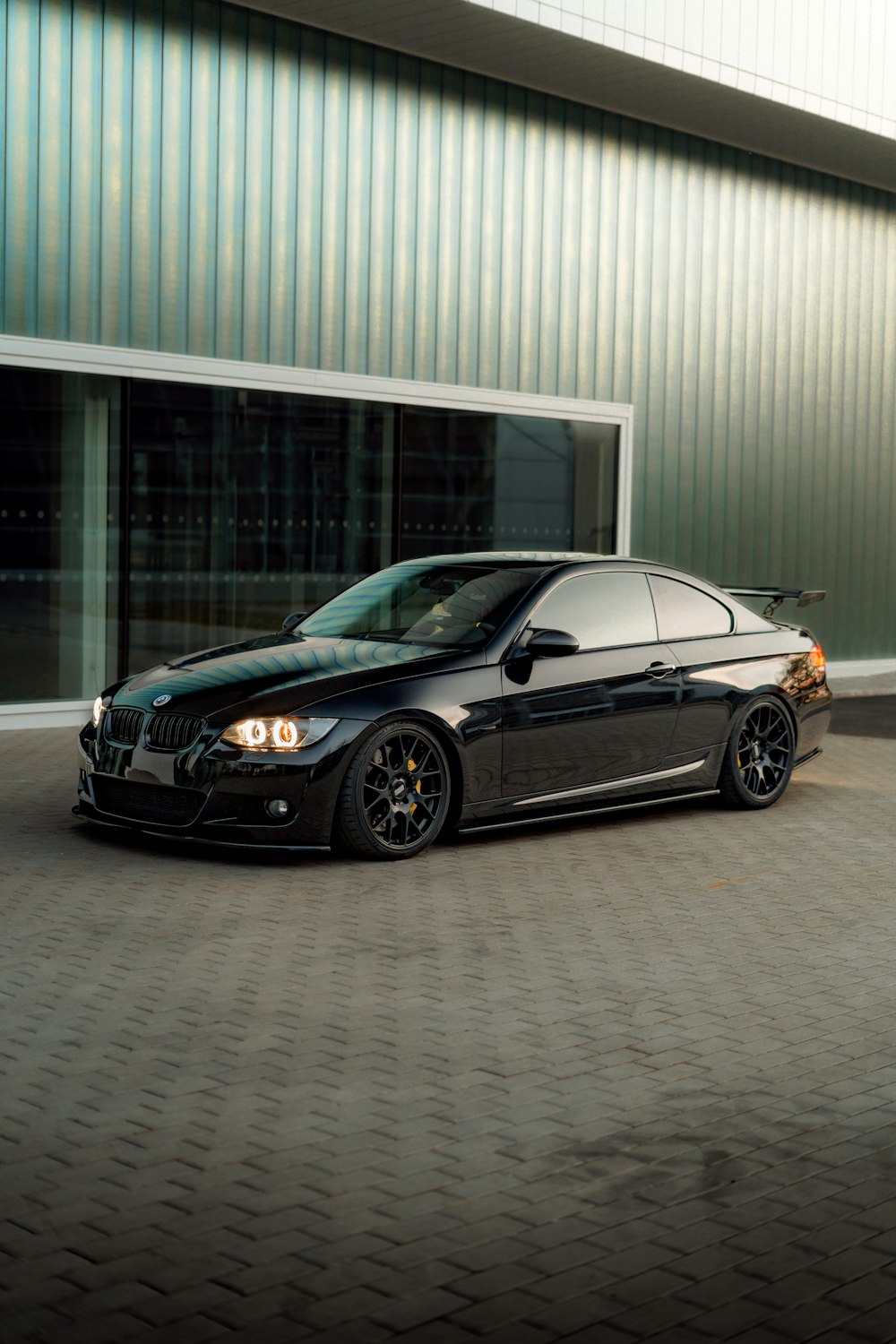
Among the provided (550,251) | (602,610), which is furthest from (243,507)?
(602,610)

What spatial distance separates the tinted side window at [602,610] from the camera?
30.7ft

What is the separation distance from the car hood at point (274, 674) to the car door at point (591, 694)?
0.43 m

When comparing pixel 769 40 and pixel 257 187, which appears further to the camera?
pixel 769 40

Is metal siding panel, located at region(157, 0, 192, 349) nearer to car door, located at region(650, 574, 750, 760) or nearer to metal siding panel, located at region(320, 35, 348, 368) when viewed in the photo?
metal siding panel, located at region(320, 35, 348, 368)

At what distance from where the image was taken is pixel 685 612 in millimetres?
→ 10016

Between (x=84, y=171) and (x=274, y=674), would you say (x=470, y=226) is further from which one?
(x=274, y=674)

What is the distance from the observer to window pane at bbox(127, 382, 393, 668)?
1495 centimetres

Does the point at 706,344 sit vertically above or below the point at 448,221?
below

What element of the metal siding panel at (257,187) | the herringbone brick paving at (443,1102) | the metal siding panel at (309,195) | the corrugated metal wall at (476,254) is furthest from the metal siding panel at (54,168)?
the herringbone brick paving at (443,1102)

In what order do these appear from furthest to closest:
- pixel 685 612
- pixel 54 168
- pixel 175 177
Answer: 1. pixel 175 177
2. pixel 54 168
3. pixel 685 612

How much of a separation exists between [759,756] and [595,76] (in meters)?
9.58

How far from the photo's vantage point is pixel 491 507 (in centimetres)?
1780

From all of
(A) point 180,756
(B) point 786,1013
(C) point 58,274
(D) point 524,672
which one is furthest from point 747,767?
(C) point 58,274

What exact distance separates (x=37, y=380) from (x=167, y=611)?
2356mm
